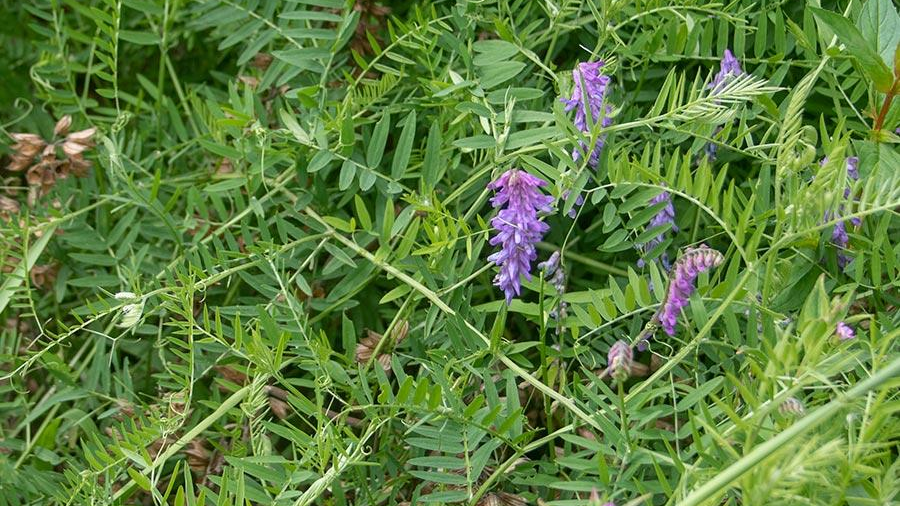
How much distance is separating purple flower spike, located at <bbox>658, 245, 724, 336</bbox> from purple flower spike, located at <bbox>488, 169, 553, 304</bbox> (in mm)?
138

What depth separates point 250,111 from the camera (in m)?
1.27

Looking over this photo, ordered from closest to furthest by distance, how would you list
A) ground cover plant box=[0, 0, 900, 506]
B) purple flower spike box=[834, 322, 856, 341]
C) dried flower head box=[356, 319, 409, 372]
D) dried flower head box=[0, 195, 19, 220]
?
1. purple flower spike box=[834, 322, 856, 341]
2. ground cover plant box=[0, 0, 900, 506]
3. dried flower head box=[356, 319, 409, 372]
4. dried flower head box=[0, 195, 19, 220]

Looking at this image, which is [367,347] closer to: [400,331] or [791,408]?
[400,331]

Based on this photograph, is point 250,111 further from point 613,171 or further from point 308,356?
point 613,171

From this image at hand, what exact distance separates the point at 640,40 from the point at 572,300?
0.31m

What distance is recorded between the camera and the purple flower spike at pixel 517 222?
3.29 ft

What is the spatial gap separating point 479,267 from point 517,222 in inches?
9.0

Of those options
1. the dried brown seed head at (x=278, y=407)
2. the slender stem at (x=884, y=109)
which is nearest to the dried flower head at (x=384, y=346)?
the dried brown seed head at (x=278, y=407)

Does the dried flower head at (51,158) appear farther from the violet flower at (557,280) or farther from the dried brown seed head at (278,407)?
the violet flower at (557,280)

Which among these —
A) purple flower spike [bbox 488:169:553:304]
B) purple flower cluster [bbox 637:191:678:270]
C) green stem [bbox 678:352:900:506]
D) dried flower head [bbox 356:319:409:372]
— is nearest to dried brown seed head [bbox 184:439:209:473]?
dried flower head [bbox 356:319:409:372]

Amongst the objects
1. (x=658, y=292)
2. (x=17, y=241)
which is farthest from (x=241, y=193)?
(x=658, y=292)

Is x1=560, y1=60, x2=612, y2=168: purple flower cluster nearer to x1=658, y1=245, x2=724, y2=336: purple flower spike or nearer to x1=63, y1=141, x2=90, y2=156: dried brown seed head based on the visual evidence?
x1=658, y1=245, x2=724, y2=336: purple flower spike

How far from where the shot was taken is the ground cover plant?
2.99ft

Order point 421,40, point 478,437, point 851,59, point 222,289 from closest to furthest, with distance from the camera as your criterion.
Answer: point 478,437 → point 851,59 → point 421,40 → point 222,289
